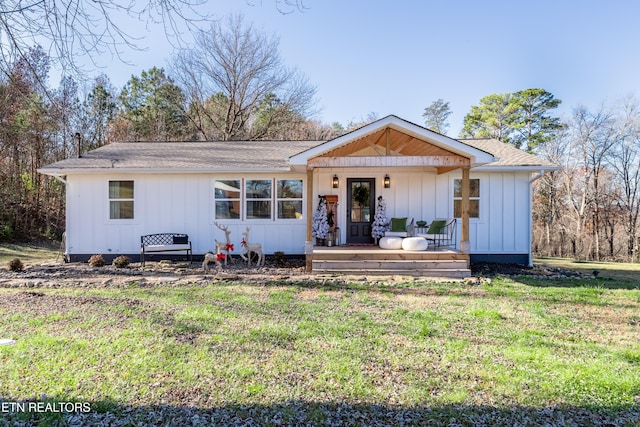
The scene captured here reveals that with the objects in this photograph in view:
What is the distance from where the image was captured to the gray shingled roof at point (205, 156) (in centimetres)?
945

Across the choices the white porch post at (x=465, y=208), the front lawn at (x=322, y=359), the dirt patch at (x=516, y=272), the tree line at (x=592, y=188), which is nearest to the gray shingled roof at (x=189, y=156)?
the white porch post at (x=465, y=208)

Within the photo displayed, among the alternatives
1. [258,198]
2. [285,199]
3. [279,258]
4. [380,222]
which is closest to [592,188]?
[380,222]

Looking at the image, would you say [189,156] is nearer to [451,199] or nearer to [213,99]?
[451,199]

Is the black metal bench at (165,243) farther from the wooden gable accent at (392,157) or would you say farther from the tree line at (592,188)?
the tree line at (592,188)

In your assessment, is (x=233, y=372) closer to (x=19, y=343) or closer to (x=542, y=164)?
(x=19, y=343)

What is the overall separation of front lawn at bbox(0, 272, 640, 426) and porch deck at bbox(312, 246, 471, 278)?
6.80 feet

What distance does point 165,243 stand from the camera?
9.73m

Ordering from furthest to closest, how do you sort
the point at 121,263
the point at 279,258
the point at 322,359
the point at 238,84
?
1. the point at 238,84
2. the point at 279,258
3. the point at 121,263
4. the point at 322,359

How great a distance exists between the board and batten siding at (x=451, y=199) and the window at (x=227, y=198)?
2.24m

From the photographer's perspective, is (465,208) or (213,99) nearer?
(465,208)

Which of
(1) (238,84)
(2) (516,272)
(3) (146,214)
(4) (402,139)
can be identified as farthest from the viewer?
(1) (238,84)

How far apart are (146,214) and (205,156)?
2349 mm

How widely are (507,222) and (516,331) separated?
6326 millimetres

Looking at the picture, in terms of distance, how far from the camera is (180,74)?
2130 cm
